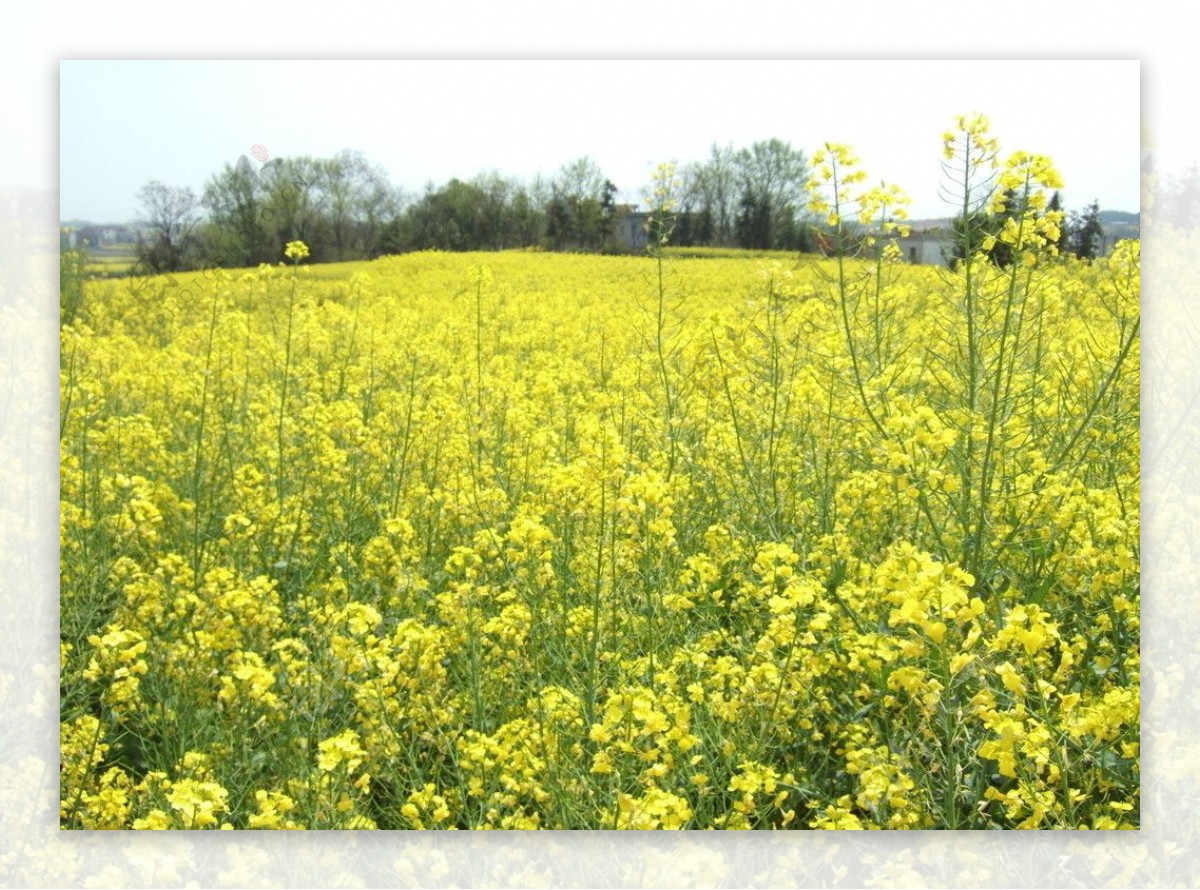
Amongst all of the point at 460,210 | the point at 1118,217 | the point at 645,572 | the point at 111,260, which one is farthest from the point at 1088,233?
the point at 111,260

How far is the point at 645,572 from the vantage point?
8.89 ft

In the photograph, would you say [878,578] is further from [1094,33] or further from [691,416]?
[1094,33]

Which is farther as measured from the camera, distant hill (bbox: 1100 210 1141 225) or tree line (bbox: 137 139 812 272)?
tree line (bbox: 137 139 812 272)

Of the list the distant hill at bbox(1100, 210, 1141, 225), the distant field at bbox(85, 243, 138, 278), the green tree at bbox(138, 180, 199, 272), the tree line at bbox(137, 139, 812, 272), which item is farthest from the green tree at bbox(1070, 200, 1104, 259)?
the distant field at bbox(85, 243, 138, 278)

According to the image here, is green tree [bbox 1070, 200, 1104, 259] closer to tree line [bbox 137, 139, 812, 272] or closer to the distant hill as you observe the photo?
the distant hill

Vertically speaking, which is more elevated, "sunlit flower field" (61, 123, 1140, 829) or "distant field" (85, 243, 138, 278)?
"distant field" (85, 243, 138, 278)

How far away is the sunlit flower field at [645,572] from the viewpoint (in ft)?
8.00

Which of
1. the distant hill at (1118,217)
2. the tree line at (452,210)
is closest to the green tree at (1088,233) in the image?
the distant hill at (1118,217)

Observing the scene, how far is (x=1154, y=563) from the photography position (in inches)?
108

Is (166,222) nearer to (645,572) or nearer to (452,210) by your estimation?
(452,210)

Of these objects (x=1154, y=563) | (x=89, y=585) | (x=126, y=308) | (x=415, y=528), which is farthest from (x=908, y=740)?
(x=126, y=308)

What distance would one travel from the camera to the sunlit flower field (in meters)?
2.44

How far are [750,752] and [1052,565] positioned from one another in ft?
2.69

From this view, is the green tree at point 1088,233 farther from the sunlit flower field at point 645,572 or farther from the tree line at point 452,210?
the tree line at point 452,210
